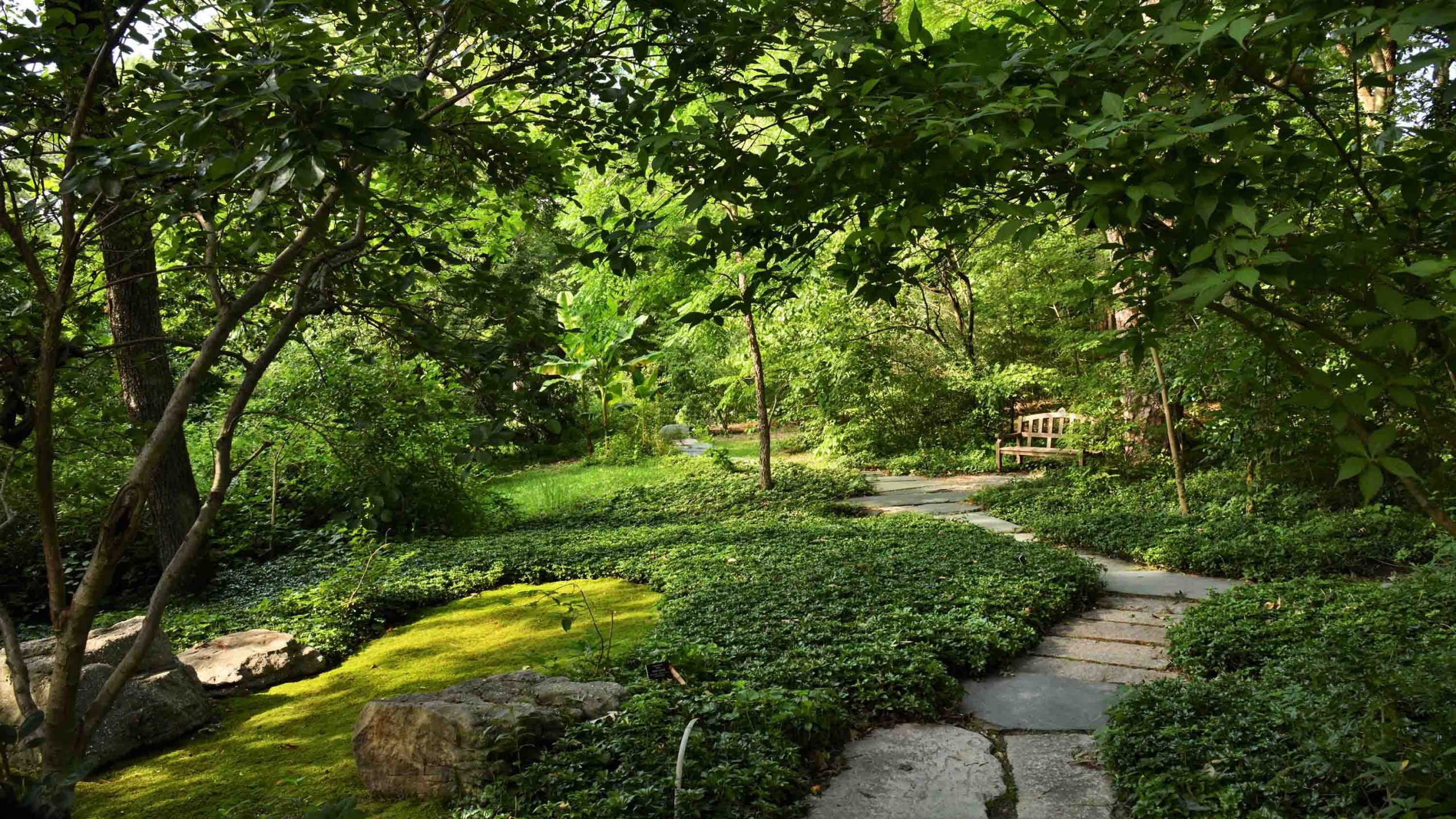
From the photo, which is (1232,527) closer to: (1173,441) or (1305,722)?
(1173,441)

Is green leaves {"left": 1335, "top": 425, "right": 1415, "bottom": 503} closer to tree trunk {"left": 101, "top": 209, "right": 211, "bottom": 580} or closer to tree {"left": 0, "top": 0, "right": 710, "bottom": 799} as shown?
tree {"left": 0, "top": 0, "right": 710, "bottom": 799}

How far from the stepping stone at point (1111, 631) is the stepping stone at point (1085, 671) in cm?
50

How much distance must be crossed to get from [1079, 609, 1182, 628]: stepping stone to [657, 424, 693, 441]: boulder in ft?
46.6

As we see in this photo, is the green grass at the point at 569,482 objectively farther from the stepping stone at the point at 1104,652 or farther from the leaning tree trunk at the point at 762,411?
the stepping stone at the point at 1104,652

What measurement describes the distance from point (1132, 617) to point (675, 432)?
16492 millimetres

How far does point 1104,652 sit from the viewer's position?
479cm

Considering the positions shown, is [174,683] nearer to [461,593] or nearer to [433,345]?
[461,593]

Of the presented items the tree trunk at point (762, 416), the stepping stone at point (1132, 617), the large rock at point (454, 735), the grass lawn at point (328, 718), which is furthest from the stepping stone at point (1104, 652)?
the tree trunk at point (762, 416)

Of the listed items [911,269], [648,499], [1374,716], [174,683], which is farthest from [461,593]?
[1374,716]

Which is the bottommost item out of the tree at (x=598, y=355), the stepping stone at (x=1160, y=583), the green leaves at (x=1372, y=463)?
the stepping stone at (x=1160, y=583)

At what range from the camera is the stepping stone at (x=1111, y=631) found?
16.4 feet

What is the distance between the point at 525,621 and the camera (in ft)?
20.3

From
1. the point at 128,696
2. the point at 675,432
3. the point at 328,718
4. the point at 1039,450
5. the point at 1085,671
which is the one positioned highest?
the point at 675,432

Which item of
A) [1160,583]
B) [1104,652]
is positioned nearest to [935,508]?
[1160,583]
